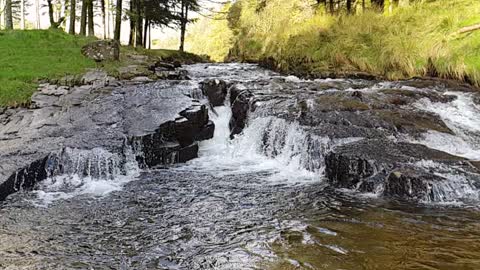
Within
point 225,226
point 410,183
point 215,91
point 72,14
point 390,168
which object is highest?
point 72,14

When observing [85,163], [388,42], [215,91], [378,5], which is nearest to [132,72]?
[215,91]

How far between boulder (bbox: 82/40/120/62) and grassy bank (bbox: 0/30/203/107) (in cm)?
27

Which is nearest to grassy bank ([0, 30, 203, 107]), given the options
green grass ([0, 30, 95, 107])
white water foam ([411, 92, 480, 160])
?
green grass ([0, 30, 95, 107])

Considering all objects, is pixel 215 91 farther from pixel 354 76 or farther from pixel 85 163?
pixel 85 163

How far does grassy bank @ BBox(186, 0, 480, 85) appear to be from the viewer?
11773 mm

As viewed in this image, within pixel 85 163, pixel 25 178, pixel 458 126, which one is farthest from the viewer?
pixel 458 126

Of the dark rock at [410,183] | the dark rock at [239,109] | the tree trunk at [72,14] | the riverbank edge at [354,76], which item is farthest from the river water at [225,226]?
the tree trunk at [72,14]

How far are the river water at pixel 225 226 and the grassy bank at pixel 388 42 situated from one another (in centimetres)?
635

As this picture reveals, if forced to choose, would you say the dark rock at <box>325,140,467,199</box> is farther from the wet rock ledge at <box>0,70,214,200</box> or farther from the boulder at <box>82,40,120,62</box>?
the boulder at <box>82,40,120,62</box>

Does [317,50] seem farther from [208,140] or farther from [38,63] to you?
[38,63]

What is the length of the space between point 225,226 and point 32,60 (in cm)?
1125

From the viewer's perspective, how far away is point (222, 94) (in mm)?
12492

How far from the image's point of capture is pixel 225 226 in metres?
Result: 5.45

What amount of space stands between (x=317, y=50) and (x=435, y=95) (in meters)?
6.18
